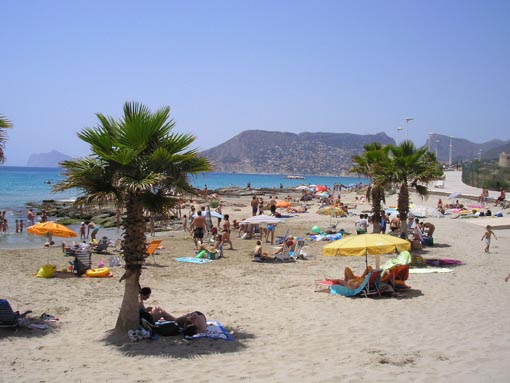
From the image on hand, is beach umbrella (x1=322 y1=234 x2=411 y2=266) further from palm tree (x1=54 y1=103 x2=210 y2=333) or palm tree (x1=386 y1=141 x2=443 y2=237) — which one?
palm tree (x1=386 y1=141 x2=443 y2=237)

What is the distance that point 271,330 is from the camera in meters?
8.00

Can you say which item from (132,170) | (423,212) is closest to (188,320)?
(132,170)

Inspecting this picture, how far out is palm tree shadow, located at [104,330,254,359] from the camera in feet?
22.5

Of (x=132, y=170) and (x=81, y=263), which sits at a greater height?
(x=132, y=170)

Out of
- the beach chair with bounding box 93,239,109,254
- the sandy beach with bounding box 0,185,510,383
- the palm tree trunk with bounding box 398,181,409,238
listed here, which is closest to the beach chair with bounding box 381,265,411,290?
the sandy beach with bounding box 0,185,510,383

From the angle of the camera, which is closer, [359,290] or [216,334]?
[216,334]

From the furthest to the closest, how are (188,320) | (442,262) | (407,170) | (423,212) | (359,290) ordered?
(423,212), (407,170), (442,262), (359,290), (188,320)

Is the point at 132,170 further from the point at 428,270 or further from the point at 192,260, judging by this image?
the point at 428,270

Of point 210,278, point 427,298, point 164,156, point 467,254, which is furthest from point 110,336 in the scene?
point 467,254

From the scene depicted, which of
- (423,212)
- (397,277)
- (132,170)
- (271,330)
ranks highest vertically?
(132,170)

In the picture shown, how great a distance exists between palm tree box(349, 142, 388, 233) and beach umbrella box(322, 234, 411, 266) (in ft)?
21.9

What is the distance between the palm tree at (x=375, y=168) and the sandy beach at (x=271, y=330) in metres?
4.62

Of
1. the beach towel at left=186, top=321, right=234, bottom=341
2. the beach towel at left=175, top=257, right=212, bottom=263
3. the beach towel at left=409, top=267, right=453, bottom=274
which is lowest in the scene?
the beach towel at left=175, top=257, right=212, bottom=263

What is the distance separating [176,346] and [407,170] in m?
11.5
